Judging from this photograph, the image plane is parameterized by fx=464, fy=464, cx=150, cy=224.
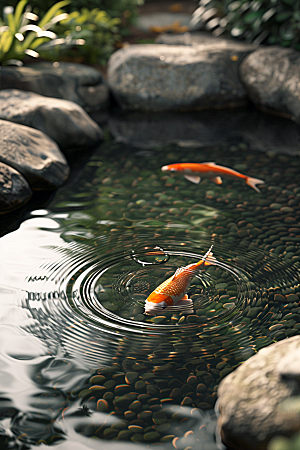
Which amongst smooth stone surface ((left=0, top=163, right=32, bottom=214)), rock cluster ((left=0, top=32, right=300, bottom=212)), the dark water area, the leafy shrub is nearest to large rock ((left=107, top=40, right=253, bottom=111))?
rock cluster ((left=0, top=32, right=300, bottom=212))

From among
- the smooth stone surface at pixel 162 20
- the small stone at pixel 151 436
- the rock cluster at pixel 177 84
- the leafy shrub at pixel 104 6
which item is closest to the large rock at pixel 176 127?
the rock cluster at pixel 177 84

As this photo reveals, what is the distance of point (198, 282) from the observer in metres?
2.71

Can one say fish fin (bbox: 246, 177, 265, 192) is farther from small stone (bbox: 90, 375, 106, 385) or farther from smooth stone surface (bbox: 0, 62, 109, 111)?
smooth stone surface (bbox: 0, 62, 109, 111)

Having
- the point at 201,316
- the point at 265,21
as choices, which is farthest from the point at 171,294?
the point at 265,21

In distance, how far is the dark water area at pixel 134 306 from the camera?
1.91m

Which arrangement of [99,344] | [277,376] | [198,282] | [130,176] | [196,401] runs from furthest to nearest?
[130,176] → [198,282] → [99,344] → [196,401] → [277,376]

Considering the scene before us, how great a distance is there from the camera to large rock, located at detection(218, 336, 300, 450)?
5.36 feet

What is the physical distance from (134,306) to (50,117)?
3000 mm

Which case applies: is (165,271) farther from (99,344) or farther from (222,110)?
(222,110)

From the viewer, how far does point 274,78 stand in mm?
6148

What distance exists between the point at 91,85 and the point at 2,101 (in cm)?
193

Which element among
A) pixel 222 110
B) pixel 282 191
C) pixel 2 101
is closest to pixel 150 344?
pixel 282 191

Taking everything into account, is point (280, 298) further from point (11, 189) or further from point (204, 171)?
point (11, 189)

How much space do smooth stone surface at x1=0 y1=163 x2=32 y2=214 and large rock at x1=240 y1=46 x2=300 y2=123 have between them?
3681mm
